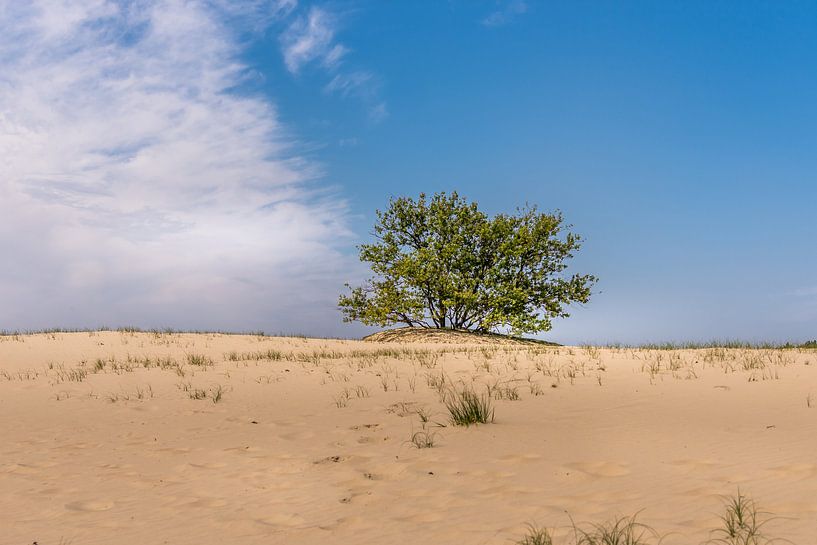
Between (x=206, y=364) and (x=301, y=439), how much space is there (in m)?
7.92

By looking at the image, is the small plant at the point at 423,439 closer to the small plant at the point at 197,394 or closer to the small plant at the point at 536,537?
the small plant at the point at 536,537

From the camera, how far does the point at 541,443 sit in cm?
610

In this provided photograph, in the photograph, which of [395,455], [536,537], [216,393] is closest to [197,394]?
[216,393]

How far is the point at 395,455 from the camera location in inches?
235

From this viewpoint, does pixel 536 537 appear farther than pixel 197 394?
No

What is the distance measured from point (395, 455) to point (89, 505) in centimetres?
279

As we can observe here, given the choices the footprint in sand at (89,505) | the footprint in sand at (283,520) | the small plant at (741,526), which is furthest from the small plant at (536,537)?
the footprint in sand at (89,505)

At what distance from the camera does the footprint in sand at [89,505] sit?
4879 millimetres

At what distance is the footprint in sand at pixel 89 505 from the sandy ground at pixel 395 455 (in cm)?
3

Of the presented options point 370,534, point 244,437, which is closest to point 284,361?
point 244,437

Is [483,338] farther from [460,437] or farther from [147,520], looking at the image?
[147,520]

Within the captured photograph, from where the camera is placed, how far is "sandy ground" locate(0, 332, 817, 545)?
4.16 m

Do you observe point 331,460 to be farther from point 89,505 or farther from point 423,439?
point 89,505

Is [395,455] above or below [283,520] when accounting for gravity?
above
